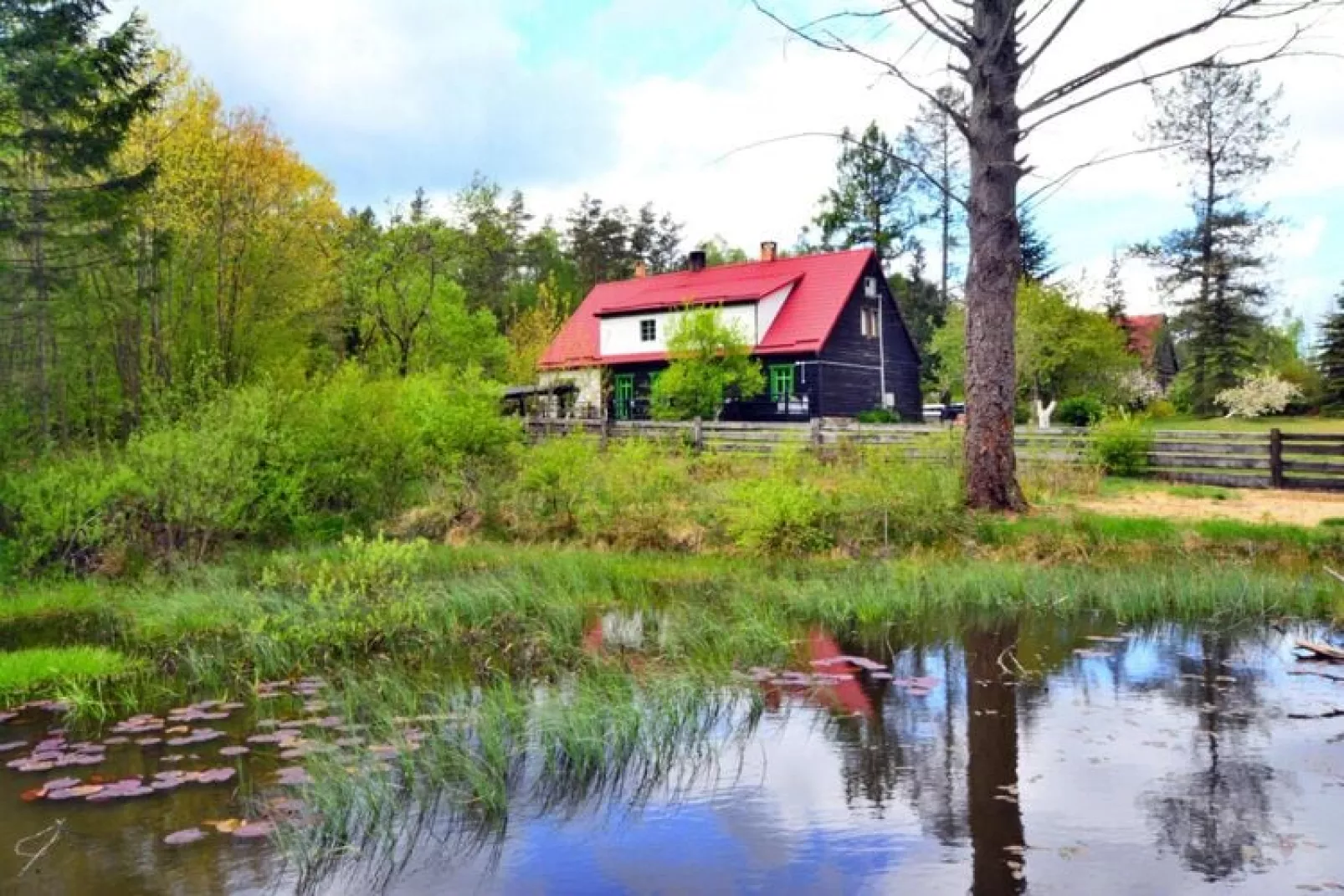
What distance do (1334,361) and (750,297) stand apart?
21221 mm

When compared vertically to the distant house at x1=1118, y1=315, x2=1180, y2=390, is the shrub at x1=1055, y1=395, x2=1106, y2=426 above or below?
below

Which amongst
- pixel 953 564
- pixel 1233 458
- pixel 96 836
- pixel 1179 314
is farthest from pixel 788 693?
pixel 1179 314

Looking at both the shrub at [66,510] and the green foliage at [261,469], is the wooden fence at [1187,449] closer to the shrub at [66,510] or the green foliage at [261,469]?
the green foliage at [261,469]

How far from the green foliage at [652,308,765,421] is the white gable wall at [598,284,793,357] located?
89.9 inches

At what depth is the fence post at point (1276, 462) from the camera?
1700 centimetres

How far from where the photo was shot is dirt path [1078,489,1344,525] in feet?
45.8

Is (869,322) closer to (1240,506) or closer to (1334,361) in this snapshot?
(1334,361)

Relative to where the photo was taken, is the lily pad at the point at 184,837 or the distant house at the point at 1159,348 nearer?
the lily pad at the point at 184,837

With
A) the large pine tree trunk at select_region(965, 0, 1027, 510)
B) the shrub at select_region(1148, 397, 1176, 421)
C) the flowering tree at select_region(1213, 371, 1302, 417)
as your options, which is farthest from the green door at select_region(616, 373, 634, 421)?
the large pine tree trunk at select_region(965, 0, 1027, 510)

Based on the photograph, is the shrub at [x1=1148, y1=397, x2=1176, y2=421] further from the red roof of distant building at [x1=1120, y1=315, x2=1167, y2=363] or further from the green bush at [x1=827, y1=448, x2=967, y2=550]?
the green bush at [x1=827, y1=448, x2=967, y2=550]

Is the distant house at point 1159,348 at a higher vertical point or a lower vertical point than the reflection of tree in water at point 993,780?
higher

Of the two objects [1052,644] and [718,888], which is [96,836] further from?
[1052,644]

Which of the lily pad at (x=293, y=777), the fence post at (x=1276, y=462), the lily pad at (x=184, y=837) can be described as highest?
the fence post at (x=1276, y=462)

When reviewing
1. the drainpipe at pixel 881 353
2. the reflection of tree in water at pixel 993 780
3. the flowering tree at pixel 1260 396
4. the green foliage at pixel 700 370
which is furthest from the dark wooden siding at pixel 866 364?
the reflection of tree in water at pixel 993 780
